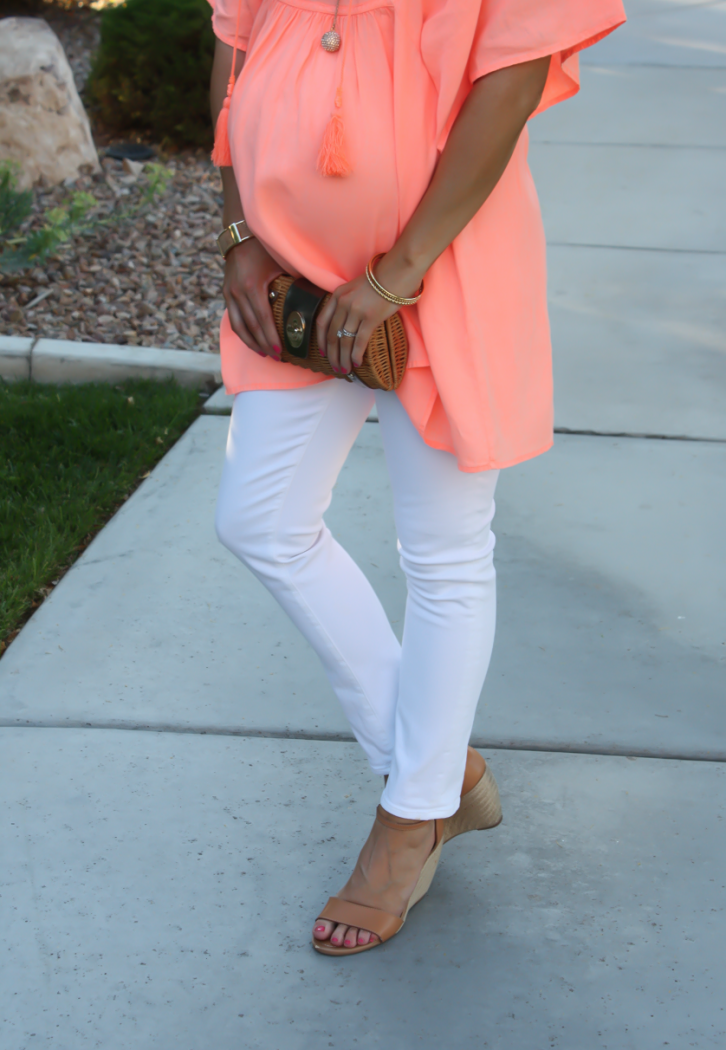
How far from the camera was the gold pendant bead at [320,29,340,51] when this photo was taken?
1.43m

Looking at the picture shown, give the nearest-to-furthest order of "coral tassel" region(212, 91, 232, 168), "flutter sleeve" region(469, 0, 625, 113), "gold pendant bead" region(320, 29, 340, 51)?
Answer: 1. "flutter sleeve" region(469, 0, 625, 113)
2. "gold pendant bead" region(320, 29, 340, 51)
3. "coral tassel" region(212, 91, 232, 168)

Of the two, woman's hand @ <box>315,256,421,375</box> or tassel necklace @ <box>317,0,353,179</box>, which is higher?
tassel necklace @ <box>317,0,353,179</box>

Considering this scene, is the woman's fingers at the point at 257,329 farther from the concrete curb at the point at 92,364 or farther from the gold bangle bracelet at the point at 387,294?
the concrete curb at the point at 92,364

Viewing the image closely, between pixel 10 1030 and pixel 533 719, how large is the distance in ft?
4.05

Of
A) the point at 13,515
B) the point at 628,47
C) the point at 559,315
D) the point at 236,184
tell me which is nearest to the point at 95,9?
the point at 628,47

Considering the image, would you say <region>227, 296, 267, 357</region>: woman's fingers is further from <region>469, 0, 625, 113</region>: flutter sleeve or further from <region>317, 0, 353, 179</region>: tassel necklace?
<region>469, 0, 625, 113</region>: flutter sleeve

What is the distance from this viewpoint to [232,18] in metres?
1.72

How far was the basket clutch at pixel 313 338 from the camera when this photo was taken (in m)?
1.49

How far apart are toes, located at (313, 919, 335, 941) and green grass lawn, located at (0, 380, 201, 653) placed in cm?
123

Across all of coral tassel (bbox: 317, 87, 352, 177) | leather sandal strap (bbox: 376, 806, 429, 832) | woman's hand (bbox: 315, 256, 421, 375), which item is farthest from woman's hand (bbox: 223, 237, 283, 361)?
leather sandal strap (bbox: 376, 806, 429, 832)

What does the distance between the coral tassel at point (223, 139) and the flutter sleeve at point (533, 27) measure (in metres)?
0.49

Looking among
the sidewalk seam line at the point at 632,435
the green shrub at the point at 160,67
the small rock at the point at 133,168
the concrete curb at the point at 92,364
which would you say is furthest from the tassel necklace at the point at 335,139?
the green shrub at the point at 160,67

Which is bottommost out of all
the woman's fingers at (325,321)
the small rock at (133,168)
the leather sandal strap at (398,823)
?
the small rock at (133,168)

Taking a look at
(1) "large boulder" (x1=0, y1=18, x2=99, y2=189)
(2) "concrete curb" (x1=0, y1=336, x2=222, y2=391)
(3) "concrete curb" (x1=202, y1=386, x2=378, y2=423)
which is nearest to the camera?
(3) "concrete curb" (x1=202, y1=386, x2=378, y2=423)
